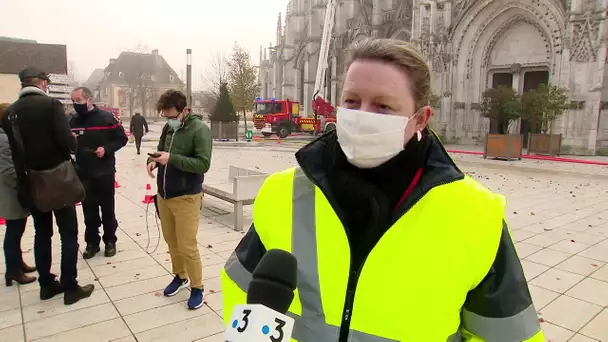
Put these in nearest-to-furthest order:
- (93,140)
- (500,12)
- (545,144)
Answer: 1. (93,140)
2. (545,144)
3. (500,12)

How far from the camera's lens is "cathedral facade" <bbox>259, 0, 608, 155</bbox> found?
19.9 metres

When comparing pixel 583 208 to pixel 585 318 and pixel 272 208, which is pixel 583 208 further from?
pixel 272 208

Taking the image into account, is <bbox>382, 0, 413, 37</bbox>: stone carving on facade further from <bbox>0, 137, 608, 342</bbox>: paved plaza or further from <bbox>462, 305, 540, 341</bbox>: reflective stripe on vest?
<bbox>462, 305, 540, 341</bbox>: reflective stripe on vest

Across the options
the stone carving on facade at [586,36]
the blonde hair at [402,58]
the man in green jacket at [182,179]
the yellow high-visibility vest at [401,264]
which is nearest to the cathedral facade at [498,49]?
the stone carving on facade at [586,36]

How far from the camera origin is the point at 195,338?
3600 mm

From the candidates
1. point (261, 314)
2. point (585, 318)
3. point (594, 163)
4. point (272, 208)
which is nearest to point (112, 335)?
point (272, 208)

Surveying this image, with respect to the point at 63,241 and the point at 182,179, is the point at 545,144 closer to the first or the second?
the point at 182,179

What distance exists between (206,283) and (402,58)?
3.99 metres

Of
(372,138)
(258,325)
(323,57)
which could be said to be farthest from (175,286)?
(323,57)

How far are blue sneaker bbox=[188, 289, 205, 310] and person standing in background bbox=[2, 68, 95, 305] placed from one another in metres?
1.14

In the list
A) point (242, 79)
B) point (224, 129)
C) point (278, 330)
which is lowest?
point (224, 129)

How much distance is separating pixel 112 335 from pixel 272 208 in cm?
291

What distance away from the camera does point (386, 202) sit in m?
1.41

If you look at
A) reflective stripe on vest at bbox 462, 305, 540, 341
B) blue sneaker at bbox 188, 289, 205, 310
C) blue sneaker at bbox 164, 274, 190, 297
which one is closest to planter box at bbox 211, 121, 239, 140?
blue sneaker at bbox 164, 274, 190, 297
